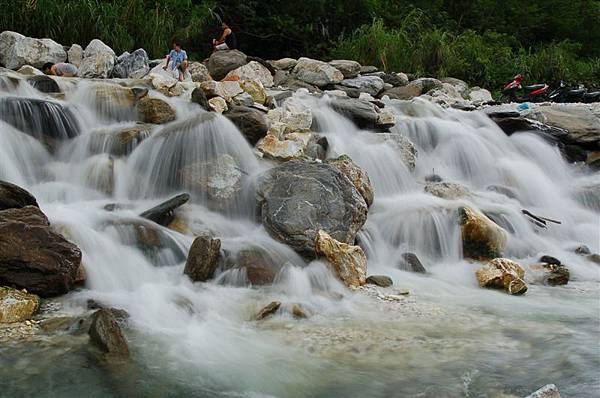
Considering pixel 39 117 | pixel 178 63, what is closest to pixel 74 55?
pixel 178 63

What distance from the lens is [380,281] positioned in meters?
5.65

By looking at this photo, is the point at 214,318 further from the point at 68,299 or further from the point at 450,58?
the point at 450,58

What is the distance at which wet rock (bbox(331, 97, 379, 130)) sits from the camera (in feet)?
32.2

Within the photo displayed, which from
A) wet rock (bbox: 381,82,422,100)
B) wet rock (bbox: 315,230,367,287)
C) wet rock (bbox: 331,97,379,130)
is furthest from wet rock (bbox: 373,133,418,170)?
wet rock (bbox: 381,82,422,100)

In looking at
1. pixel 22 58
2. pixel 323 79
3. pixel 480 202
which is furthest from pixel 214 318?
pixel 323 79

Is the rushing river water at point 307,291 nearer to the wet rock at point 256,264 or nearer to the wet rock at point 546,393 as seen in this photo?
the wet rock at point 256,264

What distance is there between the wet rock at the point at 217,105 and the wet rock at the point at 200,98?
0.19ft

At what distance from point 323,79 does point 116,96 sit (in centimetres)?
658

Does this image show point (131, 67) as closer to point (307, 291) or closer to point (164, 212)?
point (164, 212)

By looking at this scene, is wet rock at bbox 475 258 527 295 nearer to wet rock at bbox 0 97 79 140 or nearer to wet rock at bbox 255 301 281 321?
wet rock at bbox 255 301 281 321

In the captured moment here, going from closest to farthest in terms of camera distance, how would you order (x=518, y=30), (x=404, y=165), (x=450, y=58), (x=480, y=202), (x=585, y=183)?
(x=480, y=202) < (x=404, y=165) < (x=585, y=183) < (x=450, y=58) < (x=518, y=30)

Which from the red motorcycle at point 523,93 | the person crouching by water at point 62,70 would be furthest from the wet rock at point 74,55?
the red motorcycle at point 523,93

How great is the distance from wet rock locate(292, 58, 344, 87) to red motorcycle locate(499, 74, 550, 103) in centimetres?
499

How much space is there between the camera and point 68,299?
178 inches
